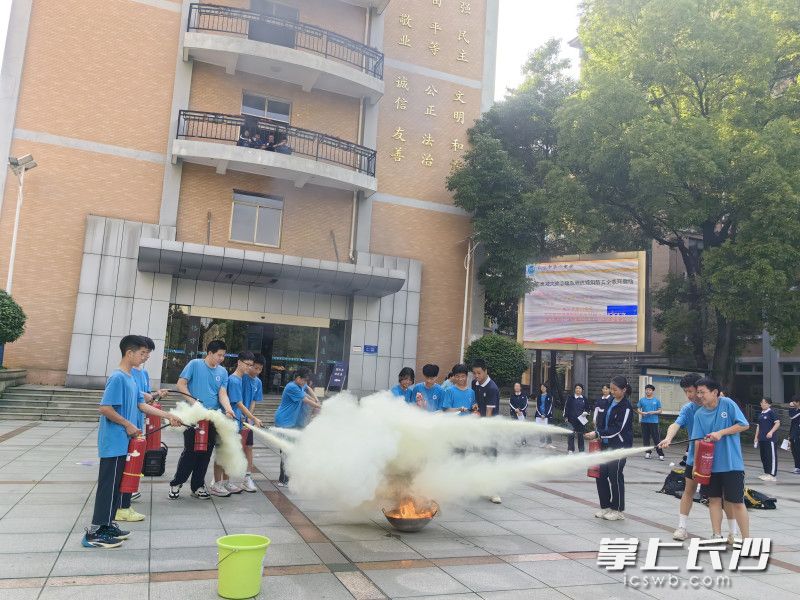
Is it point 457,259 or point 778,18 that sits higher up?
point 778,18

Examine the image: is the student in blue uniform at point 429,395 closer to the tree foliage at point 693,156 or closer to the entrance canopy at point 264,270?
the entrance canopy at point 264,270

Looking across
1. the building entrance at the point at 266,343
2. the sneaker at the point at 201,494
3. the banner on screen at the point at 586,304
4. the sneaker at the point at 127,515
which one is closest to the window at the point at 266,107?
the building entrance at the point at 266,343

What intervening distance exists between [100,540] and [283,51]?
16.5 meters

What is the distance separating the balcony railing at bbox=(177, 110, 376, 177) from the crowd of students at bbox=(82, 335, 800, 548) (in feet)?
41.1

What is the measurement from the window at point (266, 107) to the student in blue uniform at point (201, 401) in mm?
14337

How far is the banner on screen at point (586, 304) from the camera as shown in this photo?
755 inches

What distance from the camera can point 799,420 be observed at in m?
13.7

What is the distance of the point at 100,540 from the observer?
5219 mm

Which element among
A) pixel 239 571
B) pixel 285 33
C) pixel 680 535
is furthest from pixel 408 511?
pixel 285 33

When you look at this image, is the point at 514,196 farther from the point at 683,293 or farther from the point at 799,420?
the point at 799,420

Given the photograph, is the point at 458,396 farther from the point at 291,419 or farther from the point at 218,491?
the point at 218,491

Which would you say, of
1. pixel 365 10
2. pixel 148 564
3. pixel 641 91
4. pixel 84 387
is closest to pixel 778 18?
pixel 641 91

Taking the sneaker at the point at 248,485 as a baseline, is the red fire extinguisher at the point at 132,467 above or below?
above

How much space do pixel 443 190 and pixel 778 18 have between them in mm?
11896
